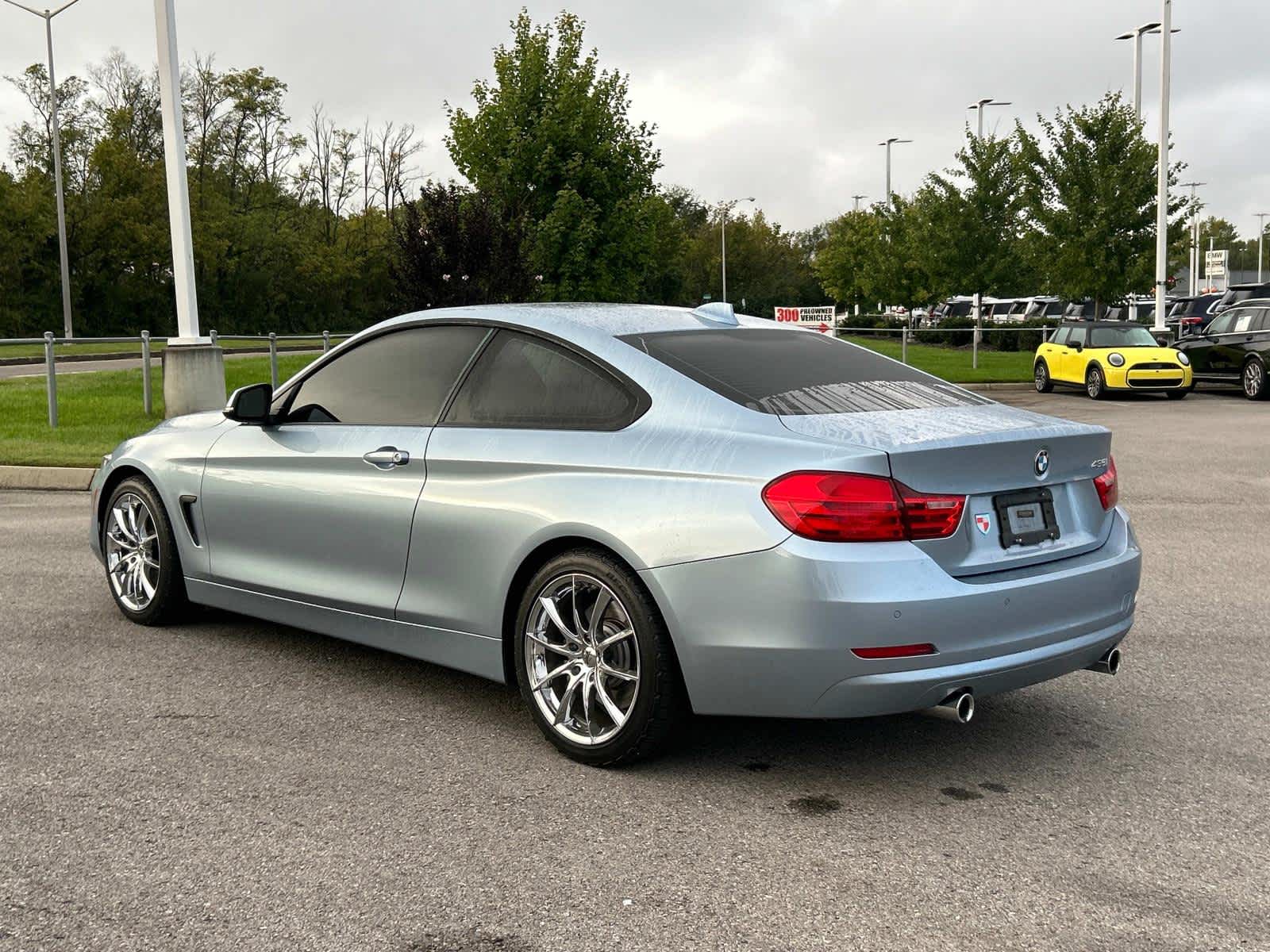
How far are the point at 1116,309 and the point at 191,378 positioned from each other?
3422 centimetres

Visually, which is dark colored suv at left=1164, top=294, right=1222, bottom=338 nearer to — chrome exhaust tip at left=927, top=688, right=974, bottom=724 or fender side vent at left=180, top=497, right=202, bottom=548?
fender side vent at left=180, top=497, right=202, bottom=548

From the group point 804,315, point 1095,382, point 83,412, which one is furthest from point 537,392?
point 804,315

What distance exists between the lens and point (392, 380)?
5.18 metres

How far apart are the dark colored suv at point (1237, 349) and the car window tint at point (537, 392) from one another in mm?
21791

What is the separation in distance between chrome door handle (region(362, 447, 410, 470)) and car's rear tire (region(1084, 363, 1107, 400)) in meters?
21.2

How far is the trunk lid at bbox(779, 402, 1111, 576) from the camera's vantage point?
3.83 meters

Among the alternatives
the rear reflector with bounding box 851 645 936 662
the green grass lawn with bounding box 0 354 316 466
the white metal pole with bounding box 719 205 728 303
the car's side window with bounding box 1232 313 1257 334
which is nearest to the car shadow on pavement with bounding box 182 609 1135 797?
the rear reflector with bounding box 851 645 936 662

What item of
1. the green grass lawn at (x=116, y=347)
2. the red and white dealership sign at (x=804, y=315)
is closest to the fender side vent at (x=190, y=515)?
the green grass lawn at (x=116, y=347)

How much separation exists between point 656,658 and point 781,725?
3.18 feet

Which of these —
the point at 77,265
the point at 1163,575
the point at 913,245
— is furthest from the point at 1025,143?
the point at 77,265

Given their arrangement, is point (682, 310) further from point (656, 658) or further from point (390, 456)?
point (656, 658)

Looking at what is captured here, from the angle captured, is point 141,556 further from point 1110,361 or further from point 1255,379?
point 1255,379

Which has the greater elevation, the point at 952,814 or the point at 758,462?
the point at 758,462

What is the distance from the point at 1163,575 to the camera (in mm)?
7434
